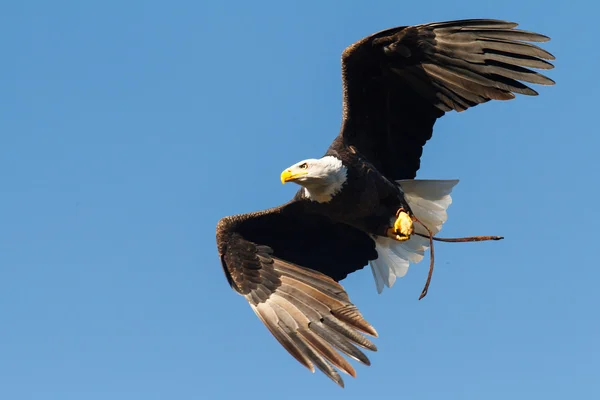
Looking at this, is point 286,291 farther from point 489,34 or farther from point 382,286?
point 489,34

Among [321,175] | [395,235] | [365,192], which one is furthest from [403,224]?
[321,175]

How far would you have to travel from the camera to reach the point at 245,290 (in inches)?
428

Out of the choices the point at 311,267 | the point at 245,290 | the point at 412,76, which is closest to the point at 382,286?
the point at 311,267

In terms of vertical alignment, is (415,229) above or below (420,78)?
below

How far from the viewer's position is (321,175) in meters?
10.4

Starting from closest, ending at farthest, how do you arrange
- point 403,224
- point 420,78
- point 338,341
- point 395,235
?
point 338,341, point 420,78, point 403,224, point 395,235

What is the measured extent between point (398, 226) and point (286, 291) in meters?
1.16

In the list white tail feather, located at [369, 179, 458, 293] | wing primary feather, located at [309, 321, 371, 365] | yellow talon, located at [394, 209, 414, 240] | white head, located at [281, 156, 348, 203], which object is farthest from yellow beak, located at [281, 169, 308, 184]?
wing primary feather, located at [309, 321, 371, 365]

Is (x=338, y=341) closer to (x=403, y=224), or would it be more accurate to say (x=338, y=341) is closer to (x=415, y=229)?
(x=403, y=224)

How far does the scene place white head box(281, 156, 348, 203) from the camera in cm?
1040

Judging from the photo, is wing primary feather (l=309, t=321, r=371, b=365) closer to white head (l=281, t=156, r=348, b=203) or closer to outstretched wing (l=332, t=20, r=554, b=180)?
white head (l=281, t=156, r=348, b=203)

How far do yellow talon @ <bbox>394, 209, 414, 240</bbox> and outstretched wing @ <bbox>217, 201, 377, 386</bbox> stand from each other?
0.69 meters

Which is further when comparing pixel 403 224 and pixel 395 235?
pixel 395 235

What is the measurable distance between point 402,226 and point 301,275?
101 centimetres
